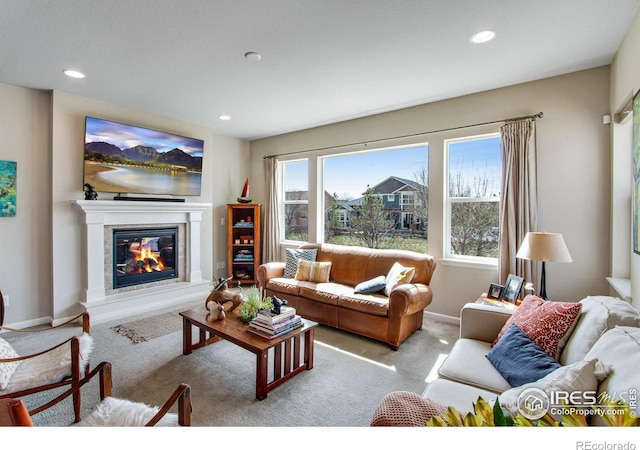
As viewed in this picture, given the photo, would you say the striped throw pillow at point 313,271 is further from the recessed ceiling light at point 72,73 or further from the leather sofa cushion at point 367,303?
the recessed ceiling light at point 72,73

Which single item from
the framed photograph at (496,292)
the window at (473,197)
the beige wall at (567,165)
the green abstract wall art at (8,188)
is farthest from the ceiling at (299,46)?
the framed photograph at (496,292)

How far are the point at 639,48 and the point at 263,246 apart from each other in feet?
16.6

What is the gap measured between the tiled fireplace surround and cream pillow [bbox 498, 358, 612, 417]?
421cm

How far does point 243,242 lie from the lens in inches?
215

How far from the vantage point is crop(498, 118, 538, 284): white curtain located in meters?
3.02

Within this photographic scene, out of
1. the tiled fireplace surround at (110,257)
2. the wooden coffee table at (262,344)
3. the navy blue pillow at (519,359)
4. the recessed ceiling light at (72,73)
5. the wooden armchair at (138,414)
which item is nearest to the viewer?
the wooden armchair at (138,414)

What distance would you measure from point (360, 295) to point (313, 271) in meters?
0.85

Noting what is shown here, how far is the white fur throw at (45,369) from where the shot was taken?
1688mm

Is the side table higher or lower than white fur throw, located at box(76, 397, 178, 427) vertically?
higher

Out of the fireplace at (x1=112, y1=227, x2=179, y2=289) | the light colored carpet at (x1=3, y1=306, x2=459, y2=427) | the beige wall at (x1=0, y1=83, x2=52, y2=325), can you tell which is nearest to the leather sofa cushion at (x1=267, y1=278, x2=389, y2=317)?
the light colored carpet at (x1=3, y1=306, x2=459, y2=427)

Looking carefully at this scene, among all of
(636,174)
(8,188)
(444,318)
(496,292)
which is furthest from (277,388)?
(8,188)

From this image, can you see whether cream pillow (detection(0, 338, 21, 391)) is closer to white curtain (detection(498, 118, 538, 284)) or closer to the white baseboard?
the white baseboard

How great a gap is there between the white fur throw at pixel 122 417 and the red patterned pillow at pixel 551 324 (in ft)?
6.19

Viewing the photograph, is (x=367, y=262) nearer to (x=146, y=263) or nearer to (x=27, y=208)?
(x=146, y=263)
